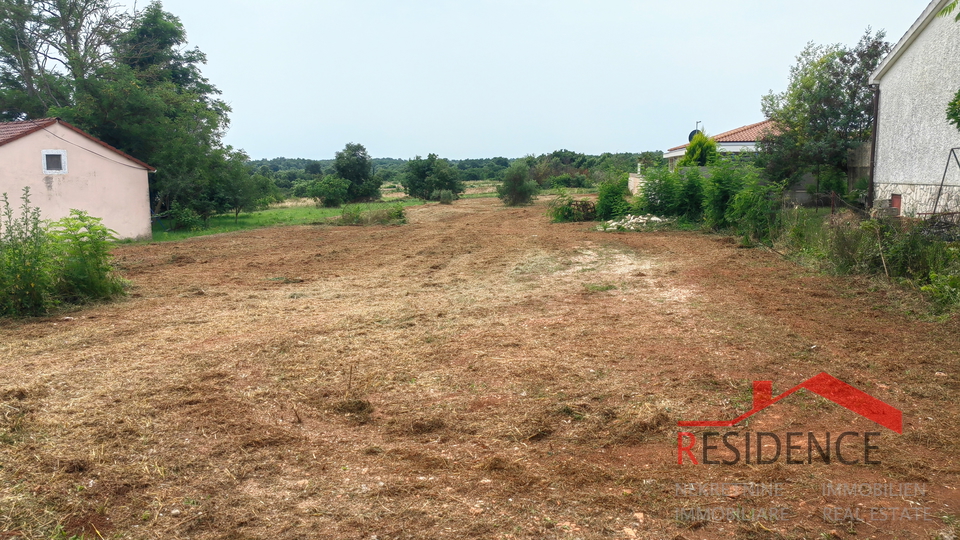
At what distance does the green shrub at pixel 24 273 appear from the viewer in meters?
7.58

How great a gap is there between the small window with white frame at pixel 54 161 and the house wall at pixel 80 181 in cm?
8

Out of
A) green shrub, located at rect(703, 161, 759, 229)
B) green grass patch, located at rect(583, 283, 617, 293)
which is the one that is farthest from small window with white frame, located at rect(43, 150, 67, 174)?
green shrub, located at rect(703, 161, 759, 229)

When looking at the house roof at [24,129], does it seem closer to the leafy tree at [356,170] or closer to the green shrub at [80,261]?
the green shrub at [80,261]

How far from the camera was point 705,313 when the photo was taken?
7441 millimetres

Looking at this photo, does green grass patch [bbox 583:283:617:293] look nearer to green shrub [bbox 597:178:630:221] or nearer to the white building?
green shrub [bbox 597:178:630:221]

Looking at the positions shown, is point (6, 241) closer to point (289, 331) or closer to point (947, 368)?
point (289, 331)

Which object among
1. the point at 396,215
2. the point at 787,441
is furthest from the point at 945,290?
the point at 396,215

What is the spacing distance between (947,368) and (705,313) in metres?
2.60

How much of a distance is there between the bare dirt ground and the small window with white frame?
938cm

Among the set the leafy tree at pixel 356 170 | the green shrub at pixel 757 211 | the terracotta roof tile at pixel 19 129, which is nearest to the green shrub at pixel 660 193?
the green shrub at pixel 757 211

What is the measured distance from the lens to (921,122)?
13.8m

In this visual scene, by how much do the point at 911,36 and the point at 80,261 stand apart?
17.9 meters

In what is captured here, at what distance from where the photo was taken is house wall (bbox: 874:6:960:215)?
41.7 feet

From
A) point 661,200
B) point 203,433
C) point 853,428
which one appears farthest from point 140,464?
point 661,200
